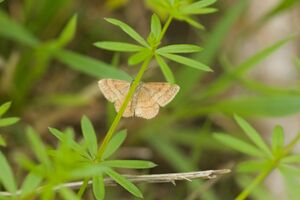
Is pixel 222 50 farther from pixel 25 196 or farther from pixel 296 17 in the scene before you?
pixel 25 196

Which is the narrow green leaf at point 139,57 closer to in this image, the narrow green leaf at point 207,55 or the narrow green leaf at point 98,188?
the narrow green leaf at point 98,188

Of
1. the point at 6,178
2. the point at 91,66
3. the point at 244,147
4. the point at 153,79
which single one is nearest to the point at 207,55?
the point at 153,79

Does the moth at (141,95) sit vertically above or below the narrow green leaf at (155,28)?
below

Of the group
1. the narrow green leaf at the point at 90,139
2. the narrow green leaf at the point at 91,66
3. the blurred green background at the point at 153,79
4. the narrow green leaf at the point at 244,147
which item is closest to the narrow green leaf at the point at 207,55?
the blurred green background at the point at 153,79

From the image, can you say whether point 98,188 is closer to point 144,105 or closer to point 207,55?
point 144,105

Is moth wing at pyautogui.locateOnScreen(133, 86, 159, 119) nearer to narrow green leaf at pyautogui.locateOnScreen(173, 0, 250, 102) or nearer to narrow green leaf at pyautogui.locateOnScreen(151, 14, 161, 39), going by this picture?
narrow green leaf at pyautogui.locateOnScreen(151, 14, 161, 39)

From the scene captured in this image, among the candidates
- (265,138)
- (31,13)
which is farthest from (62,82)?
(265,138)
